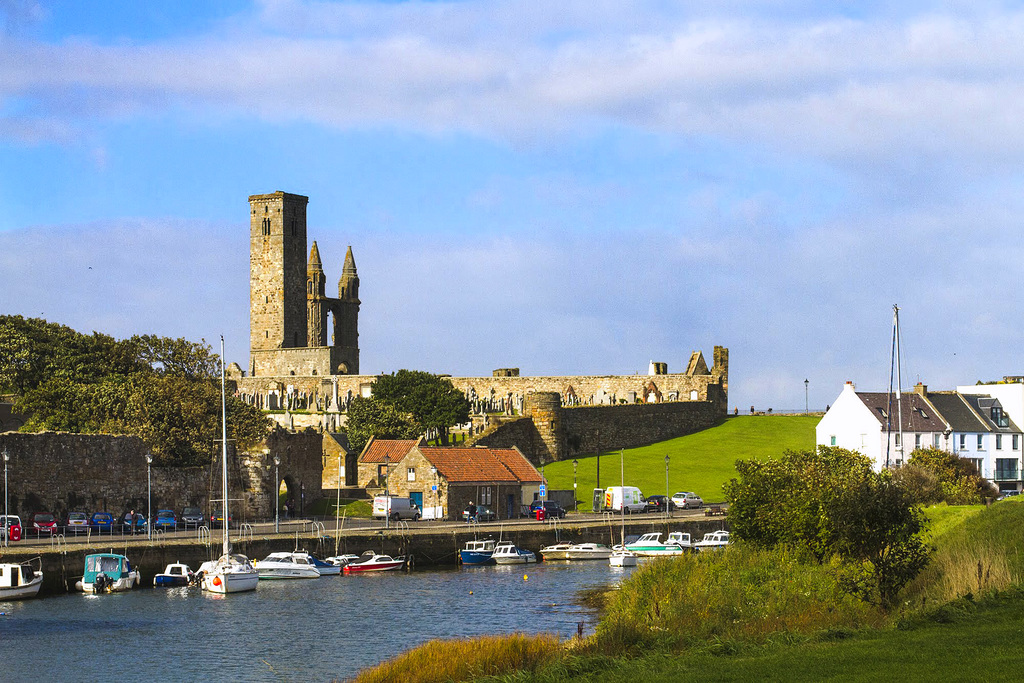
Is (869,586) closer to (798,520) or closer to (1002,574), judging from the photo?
(1002,574)

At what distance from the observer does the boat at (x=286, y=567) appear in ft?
168

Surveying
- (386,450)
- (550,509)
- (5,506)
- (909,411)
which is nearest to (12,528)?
(5,506)

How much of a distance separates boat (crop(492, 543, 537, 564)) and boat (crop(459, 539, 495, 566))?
0.25m

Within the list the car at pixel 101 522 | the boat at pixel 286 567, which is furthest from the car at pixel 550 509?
the car at pixel 101 522

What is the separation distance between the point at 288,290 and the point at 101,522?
7324 cm

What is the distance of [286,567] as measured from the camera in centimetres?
5153

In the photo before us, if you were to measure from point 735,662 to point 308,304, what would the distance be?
11270 centimetres

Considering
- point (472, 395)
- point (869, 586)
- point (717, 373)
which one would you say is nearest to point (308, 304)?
point (472, 395)

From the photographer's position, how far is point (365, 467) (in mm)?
75750

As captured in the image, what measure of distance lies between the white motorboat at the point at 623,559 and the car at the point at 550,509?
12.3 m

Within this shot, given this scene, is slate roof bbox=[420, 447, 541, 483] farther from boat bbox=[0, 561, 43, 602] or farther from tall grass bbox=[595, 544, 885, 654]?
tall grass bbox=[595, 544, 885, 654]

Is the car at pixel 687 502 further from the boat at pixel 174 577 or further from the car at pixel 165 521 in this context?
the boat at pixel 174 577

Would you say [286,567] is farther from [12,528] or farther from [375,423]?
[375,423]

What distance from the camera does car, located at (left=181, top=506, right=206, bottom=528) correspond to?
61.9 meters
